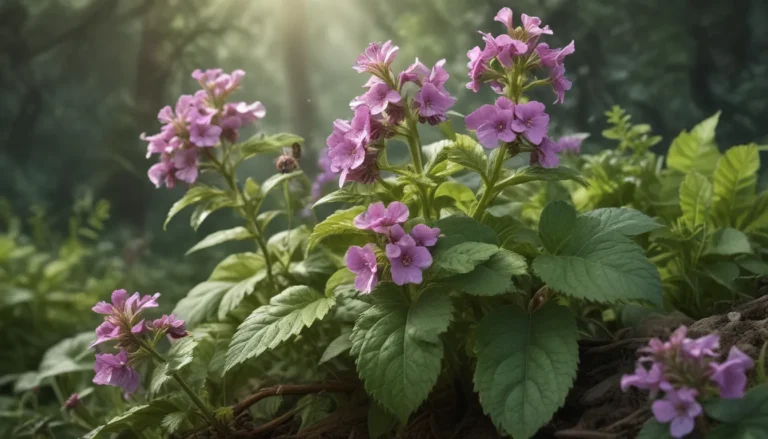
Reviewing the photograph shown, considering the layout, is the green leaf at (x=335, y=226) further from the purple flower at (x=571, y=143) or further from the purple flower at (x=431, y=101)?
the purple flower at (x=571, y=143)

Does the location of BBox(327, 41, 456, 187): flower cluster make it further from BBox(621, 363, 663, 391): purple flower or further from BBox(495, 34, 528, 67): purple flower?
BBox(621, 363, 663, 391): purple flower

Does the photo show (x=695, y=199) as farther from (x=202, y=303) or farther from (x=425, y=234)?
(x=202, y=303)

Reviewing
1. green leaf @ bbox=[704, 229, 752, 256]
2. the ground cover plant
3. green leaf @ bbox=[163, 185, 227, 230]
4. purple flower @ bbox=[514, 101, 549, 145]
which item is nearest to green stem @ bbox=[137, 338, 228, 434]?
the ground cover plant

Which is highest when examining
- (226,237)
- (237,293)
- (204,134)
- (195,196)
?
(204,134)

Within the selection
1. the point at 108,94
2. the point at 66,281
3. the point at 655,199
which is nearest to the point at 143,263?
the point at 66,281

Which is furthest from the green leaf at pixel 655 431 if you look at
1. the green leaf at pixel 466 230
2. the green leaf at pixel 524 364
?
the green leaf at pixel 466 230

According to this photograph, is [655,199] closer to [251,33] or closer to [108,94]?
[251,33]

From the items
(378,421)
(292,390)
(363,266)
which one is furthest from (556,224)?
(292,390)
